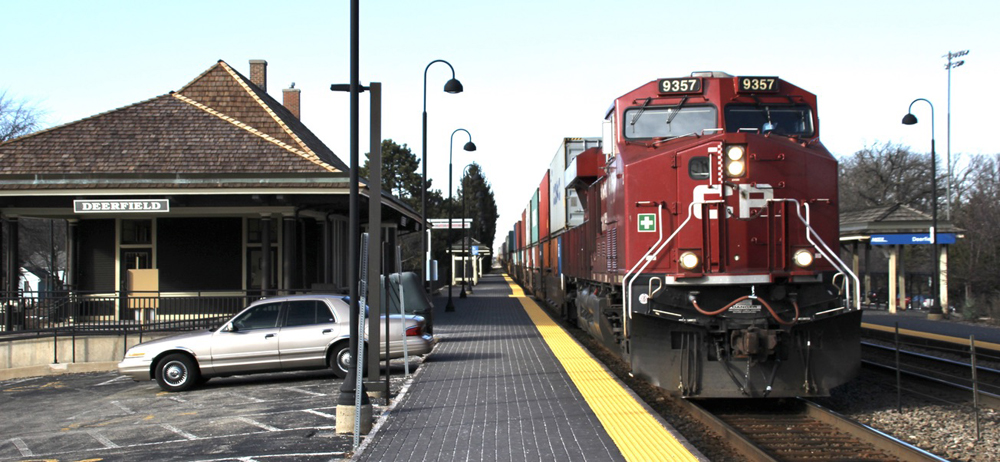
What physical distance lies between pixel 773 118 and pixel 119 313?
47.3 ft

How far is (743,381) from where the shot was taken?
9.47 metres

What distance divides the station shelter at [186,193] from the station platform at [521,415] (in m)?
6.51

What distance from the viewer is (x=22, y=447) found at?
958cm

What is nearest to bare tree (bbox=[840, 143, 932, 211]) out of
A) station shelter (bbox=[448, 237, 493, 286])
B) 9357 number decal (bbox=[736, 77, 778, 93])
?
station shelter (bbox=[448, 237, 493, 286])

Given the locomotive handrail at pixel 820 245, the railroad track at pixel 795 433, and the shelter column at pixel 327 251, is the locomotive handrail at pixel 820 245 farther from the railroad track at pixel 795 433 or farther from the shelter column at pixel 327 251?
the shelter column at pixel 327 251

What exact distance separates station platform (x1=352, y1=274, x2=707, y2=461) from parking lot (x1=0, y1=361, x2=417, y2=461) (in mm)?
705

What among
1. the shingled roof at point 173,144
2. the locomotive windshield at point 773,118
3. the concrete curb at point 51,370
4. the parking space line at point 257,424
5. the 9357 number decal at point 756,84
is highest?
the shingled roof at point 173,144

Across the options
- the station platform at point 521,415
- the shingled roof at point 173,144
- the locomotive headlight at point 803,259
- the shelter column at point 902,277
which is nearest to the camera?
the station platform at point 521,415

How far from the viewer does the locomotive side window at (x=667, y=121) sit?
10.8 meters

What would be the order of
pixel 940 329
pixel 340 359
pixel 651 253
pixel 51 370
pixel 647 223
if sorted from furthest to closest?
pixel 940 329, pixel 51 370, pixel 340 359, pixel 647 223, pixel 651 253

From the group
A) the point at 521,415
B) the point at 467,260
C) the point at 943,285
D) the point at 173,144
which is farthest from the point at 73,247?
the point at 467,260

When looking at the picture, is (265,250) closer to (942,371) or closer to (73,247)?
(73,247)

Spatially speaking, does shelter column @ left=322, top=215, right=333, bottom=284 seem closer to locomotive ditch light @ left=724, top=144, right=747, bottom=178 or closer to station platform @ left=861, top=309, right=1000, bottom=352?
station platform @ left=861, top=309, right=1000, bottom=352

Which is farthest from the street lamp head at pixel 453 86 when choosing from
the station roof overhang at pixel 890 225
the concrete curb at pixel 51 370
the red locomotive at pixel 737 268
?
the station roof overhang at pixel 890 225
